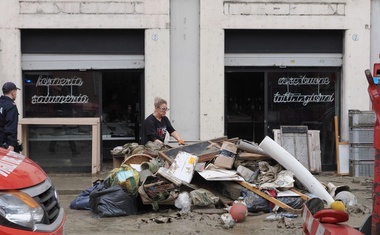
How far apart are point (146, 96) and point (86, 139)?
1711 millimetres

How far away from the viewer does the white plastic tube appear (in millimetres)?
8266

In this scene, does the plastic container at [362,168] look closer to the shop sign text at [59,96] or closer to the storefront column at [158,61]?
the storefront column at [158,61]

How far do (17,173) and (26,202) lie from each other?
33cm

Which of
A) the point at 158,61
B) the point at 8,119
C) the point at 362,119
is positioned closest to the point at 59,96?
the point at 158,61

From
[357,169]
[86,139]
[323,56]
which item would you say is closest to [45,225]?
[86,139]

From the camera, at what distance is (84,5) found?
39.7 ft

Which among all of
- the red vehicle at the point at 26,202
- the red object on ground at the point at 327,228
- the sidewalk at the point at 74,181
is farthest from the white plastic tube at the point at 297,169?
the red vehicle at the point at 26,202

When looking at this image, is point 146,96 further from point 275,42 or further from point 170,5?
point 275,42

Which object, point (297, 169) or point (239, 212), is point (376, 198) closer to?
point (239, 212)

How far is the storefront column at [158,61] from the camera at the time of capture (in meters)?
12.2

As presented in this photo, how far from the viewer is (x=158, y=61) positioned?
12.2m

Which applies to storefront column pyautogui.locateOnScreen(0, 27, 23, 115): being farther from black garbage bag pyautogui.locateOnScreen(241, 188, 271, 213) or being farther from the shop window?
black garbage bag pyautogui.locateOnScreen(241, 188, 271, 213)

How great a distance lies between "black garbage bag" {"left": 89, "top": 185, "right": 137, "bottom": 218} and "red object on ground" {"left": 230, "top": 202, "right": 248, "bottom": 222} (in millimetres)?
1641

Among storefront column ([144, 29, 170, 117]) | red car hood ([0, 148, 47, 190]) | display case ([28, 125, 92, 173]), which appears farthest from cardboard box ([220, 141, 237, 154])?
red car hood ([0, 148, 47, 190])
